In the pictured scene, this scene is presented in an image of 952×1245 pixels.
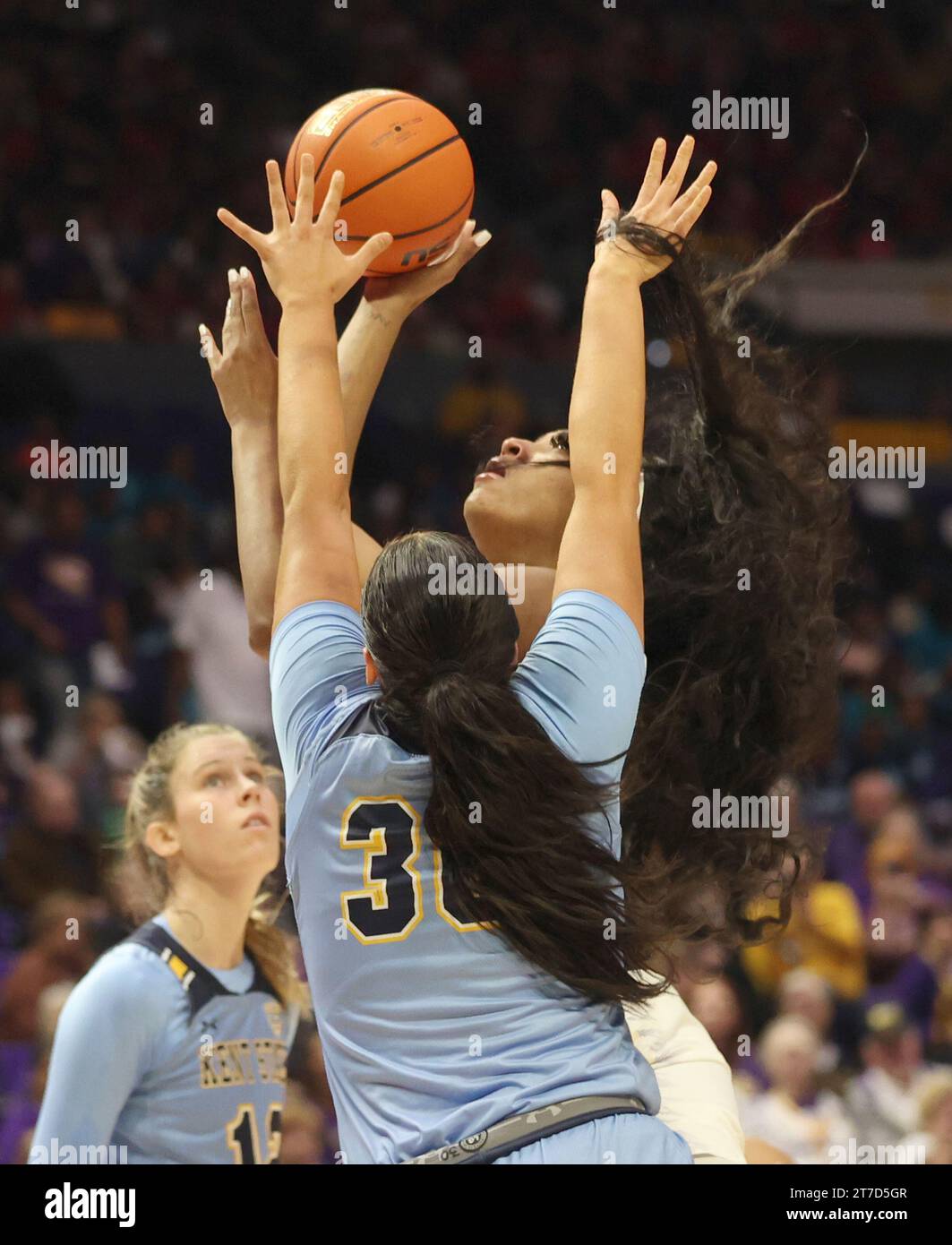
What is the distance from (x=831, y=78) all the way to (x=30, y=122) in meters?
5.60

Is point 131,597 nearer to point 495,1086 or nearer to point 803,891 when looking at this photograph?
point 803,891

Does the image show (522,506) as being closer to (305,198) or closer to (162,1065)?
(305,198)

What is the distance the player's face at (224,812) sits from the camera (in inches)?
130

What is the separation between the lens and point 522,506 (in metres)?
2.70

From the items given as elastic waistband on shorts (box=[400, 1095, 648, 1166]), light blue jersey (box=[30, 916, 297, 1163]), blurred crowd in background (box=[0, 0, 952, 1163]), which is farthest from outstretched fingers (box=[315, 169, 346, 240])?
light blue jersey (box=[30, 916, 297, 1163])

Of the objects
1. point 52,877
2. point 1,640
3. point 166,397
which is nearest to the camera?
point 52,877

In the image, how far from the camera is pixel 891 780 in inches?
313

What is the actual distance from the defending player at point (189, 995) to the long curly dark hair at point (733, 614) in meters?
0.89

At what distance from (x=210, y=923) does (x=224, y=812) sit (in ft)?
0.72

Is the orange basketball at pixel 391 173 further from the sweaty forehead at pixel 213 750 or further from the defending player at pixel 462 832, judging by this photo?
the sweaty forehead at pixel 213 750

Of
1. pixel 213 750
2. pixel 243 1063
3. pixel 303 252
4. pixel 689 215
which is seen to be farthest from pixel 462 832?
pixel 213 750

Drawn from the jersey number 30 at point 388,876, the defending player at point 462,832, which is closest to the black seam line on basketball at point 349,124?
the defending player at point 462,832

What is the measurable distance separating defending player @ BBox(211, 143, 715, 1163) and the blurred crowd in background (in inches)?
34.3
